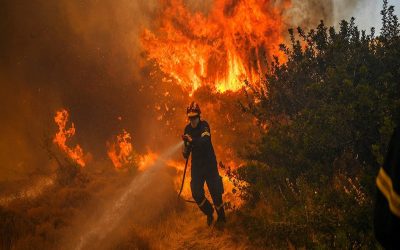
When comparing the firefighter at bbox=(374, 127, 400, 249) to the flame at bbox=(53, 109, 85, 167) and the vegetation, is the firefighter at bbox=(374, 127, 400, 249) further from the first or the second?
the flame at bbox=(53, 109, 85, 167)

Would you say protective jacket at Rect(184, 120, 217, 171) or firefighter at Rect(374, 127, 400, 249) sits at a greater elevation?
protective jacket at Rect(184, 120, 217, 171)

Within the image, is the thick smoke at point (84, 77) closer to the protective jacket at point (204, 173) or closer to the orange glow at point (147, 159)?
the orange glow at point (147, 159)

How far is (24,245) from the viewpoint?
5598 mm

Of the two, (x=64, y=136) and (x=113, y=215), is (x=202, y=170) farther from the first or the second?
(x=64, y=136)

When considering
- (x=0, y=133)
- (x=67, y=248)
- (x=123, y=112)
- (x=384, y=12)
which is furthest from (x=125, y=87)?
(x=384, y=12)

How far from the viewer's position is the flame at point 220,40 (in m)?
12.3

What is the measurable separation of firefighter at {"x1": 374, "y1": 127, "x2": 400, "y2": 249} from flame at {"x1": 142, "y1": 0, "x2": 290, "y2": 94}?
436 inches

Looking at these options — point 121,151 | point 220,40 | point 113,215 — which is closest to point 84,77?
point 121,151

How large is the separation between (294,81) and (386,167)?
5.75m

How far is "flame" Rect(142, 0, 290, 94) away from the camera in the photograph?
40.3ft

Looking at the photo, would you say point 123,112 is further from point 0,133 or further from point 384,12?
point 384,12

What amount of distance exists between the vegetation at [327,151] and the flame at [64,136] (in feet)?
29.1

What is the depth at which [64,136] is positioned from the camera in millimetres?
13180

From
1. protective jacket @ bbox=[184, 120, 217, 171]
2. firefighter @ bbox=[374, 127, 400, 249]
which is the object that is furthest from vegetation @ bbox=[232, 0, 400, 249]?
firefighter @ bbox=[374, 127, 400, 249]
